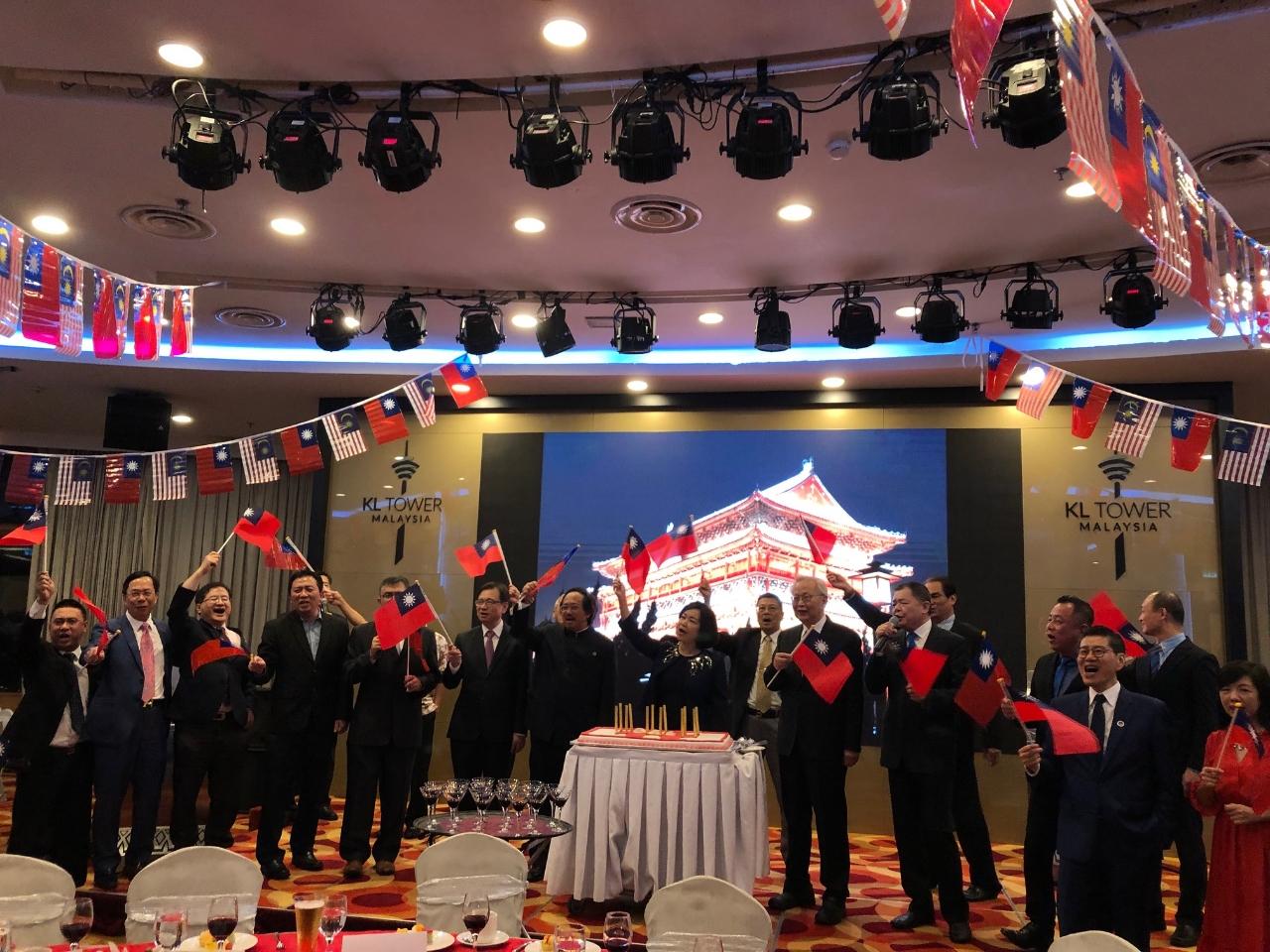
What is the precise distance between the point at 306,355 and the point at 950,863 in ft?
20.0

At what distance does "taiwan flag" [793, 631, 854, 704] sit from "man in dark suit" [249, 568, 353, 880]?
8.69 ft

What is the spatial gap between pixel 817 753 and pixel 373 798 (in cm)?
248

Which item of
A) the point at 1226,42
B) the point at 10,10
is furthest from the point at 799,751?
the point at 10,10

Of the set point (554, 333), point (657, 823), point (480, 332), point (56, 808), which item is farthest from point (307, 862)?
point (554, 333)

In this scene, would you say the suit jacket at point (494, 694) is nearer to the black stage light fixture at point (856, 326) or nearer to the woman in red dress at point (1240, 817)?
the black stage light fixture at point (856, 326)

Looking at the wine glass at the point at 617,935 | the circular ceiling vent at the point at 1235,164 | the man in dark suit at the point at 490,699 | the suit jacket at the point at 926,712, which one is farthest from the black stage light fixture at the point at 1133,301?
the wine glass at the point at 617,935

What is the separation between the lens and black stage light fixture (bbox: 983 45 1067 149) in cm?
363

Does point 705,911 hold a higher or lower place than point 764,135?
lower

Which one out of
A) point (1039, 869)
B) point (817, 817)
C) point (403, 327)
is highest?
point (403, 327)

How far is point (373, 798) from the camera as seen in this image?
5.67 metres

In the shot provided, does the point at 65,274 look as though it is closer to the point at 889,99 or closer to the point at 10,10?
the point at 10,10

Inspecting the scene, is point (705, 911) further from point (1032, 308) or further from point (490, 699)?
point (1032, 308)

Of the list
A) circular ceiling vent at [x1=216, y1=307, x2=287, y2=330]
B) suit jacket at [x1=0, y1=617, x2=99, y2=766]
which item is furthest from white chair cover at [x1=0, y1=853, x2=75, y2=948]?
circular ceiling vent at [x1=216, y1=307, x2=287, y2=330]

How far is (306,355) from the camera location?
27.0 ft
